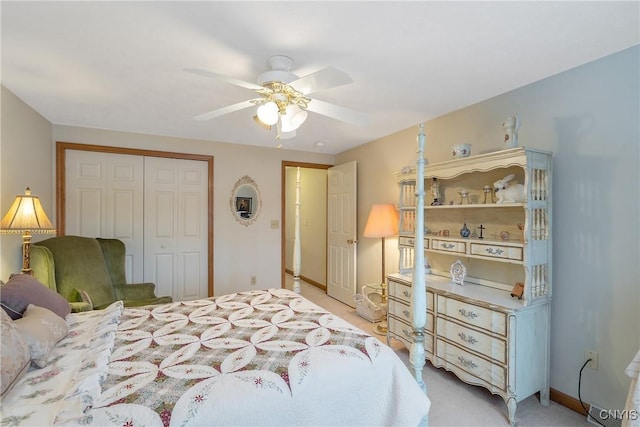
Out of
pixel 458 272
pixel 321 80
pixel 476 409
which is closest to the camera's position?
pixel 321 80

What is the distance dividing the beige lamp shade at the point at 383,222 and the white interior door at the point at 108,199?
2.83 meters

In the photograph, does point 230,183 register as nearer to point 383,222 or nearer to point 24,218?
point 383,222

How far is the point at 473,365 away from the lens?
88.9 inches

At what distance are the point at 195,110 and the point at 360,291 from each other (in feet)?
9.99

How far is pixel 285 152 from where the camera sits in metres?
4.64

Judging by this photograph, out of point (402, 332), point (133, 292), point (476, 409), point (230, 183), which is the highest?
point (230, 183)

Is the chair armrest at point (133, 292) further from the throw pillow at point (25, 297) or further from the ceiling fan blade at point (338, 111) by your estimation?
the ceiling fan blade at point (338, 111)

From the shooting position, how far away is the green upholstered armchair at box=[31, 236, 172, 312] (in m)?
2.59

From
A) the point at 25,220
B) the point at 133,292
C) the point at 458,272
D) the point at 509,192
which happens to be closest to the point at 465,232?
the point at 458,272

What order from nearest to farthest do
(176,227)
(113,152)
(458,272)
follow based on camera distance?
(458,272), (113,152), (176,227)

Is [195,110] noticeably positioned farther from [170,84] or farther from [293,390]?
[293,390]

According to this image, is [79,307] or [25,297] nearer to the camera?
[25,297]

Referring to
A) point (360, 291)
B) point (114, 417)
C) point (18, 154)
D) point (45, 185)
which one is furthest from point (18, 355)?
point (360, 291)

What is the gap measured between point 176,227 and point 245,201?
0.96 metres
